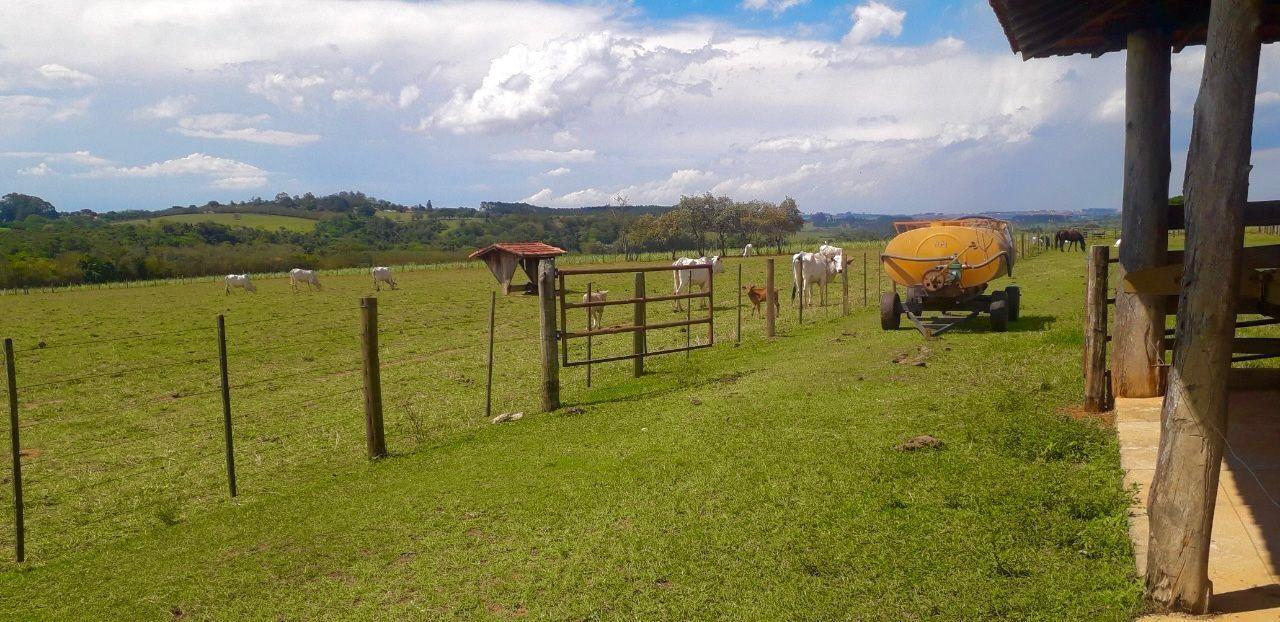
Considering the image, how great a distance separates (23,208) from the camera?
507 ft

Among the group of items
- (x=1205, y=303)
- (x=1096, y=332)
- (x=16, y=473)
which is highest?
(x=1205, y=303)

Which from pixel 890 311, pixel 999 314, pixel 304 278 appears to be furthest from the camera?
pixel 304 278

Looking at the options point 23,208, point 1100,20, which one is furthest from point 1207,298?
point 23,208

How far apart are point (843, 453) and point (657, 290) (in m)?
25.5

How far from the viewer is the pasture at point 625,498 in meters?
4.67

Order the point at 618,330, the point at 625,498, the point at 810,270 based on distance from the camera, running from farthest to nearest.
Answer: the point at 810,270 → the point at 618,330 → the point at 625,498

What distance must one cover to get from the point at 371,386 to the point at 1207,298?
291 inches

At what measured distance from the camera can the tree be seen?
151 metres

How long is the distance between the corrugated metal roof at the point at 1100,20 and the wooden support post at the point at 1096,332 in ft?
5.91

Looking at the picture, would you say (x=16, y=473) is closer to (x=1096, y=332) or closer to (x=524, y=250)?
(x=1096, y=332)

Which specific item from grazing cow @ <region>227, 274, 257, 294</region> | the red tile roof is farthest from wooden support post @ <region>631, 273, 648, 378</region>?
grazing cow @ <region>227, 274, 257, 294</region>

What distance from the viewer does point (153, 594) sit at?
5414 millimetres

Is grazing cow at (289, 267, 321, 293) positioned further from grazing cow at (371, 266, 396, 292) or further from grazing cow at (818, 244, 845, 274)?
grazing cow at (818, 244, 845, 274)

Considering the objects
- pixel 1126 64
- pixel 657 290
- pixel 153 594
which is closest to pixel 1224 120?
pixel 1126 64
